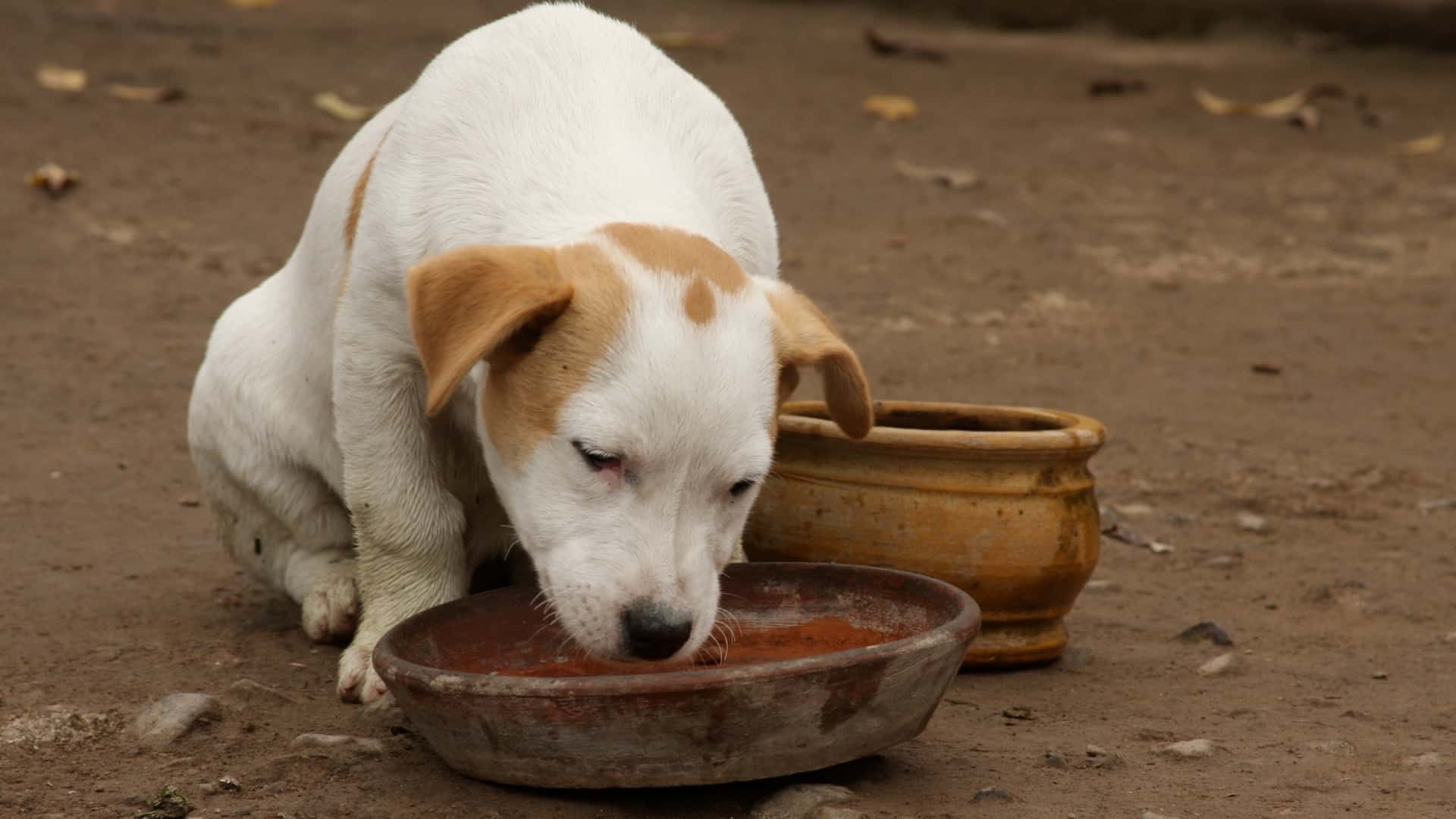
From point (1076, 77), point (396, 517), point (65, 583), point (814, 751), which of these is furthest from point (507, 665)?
point (1076, 77)

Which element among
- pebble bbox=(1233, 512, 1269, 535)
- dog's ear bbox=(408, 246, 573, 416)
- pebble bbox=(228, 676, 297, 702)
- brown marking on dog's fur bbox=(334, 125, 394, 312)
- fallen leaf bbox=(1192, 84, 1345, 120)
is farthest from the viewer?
fallen leaf bbox=(1192, 84, 1345, 120)

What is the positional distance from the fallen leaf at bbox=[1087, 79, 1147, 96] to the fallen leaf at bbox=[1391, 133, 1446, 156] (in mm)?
2211

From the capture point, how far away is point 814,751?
342 cm

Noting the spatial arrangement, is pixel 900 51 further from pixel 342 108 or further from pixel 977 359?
pixel 977 359

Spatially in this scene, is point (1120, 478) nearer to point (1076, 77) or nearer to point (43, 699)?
point (43, 699)

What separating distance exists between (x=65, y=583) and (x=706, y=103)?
242 centimetres

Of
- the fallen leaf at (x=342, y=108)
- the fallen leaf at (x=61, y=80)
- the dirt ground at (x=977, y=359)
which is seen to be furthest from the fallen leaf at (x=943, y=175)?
the fallen leaf at (x=61, y=80)

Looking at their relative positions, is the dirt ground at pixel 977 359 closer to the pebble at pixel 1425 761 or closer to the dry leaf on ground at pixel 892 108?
the pebble at pixel 1425 761

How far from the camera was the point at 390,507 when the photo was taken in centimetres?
439

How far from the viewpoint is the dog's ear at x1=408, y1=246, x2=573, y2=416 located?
11.0ft

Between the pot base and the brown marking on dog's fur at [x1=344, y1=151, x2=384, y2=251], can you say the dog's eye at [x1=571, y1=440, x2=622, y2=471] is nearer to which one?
the brown marking on dog's fur at [x1=344, y1=151, x2=384, y2=251]

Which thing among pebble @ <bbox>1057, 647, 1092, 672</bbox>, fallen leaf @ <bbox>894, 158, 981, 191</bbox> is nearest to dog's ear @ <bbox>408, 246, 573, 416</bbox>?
pebble @ <bbox>1057, 647, 1092, 672</bbox>

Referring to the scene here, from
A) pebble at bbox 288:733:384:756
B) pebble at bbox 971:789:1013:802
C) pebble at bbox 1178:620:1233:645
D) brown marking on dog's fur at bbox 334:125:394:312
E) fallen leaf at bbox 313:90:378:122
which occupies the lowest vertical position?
fallen leaf at bbox 313:90:378:122

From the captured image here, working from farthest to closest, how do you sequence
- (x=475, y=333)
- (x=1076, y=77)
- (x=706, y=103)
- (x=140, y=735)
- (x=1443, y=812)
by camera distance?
(x=1076, y=77) → (x=706, y=103) → (x=140, y=735) → (x=1443, y=812) → (x=475, y=333)
